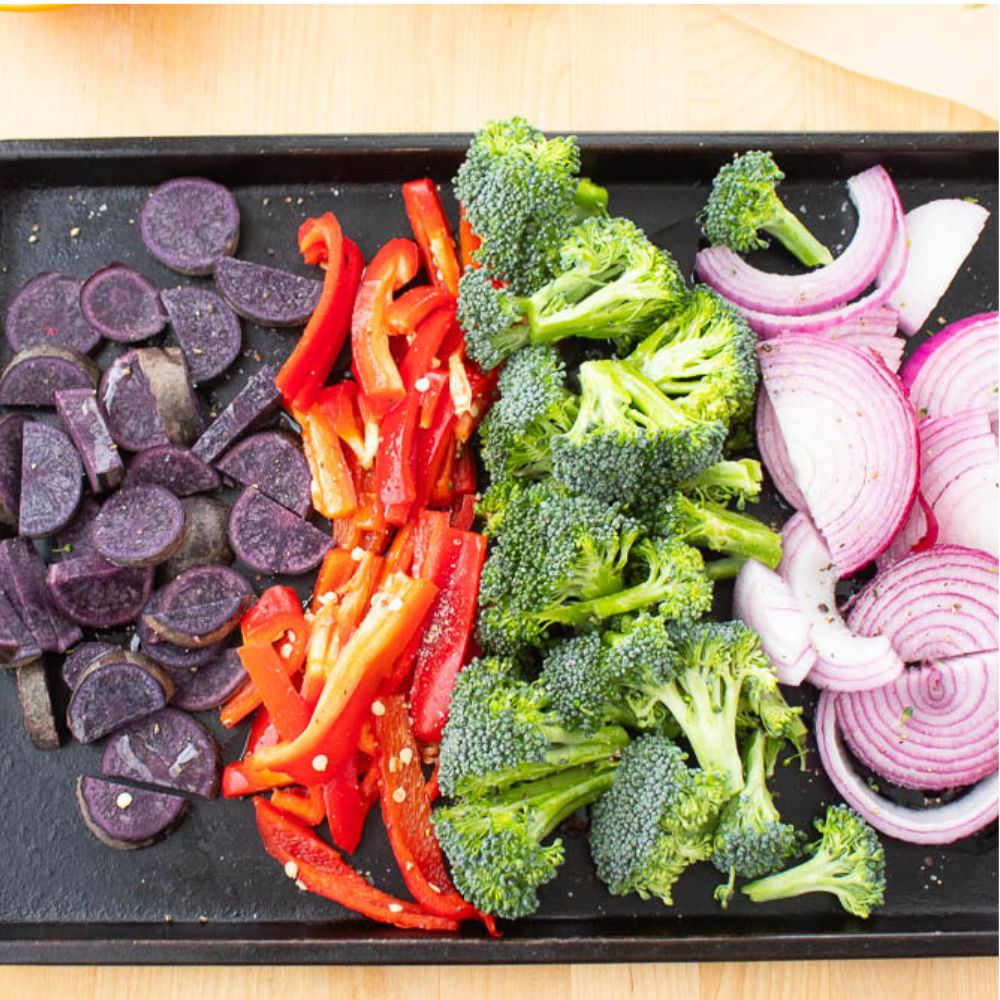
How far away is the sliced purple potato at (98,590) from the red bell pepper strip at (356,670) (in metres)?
0.58

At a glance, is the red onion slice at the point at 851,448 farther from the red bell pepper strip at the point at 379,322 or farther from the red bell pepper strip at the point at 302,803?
the red bell pepper strip at the point at 302,803

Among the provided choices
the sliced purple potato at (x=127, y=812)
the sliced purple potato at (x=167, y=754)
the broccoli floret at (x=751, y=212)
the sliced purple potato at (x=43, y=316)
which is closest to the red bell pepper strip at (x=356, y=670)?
the sliced purple potato at (x=167, y=754)

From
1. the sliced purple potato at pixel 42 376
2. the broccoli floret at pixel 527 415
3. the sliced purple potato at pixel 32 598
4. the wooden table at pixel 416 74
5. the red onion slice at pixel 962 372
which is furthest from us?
the wooden table at pixel 416 74

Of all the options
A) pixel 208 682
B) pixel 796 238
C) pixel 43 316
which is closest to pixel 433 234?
pixel 796 238

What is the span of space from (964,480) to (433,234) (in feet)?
5.45

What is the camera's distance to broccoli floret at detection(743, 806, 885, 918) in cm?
281

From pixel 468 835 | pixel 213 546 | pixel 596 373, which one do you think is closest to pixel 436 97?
pixel 596 373

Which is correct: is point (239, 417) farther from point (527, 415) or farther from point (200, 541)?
point (527, 415)

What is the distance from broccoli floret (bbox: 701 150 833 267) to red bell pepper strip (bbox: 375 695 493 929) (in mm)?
1613

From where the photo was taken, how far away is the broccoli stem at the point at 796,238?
10.2ft

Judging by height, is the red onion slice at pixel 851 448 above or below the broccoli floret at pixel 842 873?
above

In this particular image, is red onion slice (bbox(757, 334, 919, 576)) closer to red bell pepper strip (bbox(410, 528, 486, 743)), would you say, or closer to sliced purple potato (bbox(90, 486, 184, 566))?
red bell pepper strip (bbox(410, 528, 486, 743))

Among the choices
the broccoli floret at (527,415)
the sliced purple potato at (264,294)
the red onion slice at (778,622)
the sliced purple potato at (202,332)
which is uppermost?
the sliced purple potato at (264,294)

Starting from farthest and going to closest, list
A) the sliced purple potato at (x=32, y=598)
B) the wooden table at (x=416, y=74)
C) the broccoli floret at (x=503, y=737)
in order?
the wooden table at (x=416, y=74), the sliced purple potato at (x=32, y=598), the broccoli floret at (x=503, y=737)
